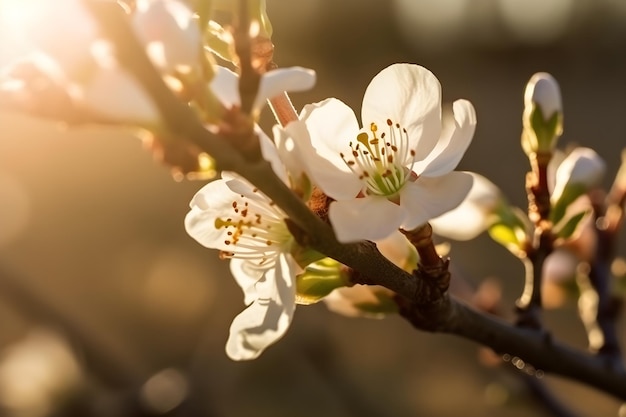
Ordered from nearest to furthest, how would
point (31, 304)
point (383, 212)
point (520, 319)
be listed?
point (383, 212) → point (520, 319) → point (31, 304)

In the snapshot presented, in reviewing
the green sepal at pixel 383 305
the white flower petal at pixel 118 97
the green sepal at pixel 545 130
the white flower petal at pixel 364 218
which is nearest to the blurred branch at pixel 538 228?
the green sepal at pixel 545 130

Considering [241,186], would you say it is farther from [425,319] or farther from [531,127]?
[531,127]

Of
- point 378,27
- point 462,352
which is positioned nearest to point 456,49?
point 378,27

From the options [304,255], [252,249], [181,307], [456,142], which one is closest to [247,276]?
[252,249]

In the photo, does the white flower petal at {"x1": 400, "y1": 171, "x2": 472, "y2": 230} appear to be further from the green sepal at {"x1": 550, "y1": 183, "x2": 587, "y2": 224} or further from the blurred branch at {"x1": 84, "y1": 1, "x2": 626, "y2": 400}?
the green sepal at {"x1": 550, "y1": 183, "x2": 587, "y2": 224}

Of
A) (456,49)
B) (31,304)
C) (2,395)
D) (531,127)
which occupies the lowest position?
(456,49)

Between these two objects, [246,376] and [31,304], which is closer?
[31,304]

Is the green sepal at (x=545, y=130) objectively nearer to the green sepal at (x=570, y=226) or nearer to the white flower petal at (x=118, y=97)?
the green sepal at (x=570, y=226)

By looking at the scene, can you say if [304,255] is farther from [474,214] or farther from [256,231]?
[474,214]
